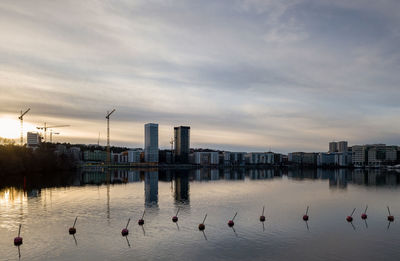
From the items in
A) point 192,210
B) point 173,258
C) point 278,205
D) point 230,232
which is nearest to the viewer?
point 173,258

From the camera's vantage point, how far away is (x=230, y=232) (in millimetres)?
50156

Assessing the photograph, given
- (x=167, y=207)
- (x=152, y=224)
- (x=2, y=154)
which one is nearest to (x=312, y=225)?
(x=152, y=224)

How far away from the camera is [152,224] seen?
55.4 metres

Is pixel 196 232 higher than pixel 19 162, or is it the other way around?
pixel 19 162

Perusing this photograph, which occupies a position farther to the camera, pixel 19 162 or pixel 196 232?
pixel 19 162

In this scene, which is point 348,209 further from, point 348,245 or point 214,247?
point 214,247

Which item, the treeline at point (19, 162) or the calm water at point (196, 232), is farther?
the treeline at point (19, 162)

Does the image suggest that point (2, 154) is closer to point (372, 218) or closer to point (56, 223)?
point (56, 223)

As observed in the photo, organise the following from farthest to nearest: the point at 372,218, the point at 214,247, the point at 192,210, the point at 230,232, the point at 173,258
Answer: the point at 192,210 < the point at 372,218 < the point at 230,232 < the point at 214,247 < the point at 173,258

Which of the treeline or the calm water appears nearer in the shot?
the calm water

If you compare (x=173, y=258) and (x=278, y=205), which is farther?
(x=278, y=205)

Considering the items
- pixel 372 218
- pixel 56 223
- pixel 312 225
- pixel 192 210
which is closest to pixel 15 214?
pixel 56 223

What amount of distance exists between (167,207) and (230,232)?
2655 cm

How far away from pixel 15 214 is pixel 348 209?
67714mm
